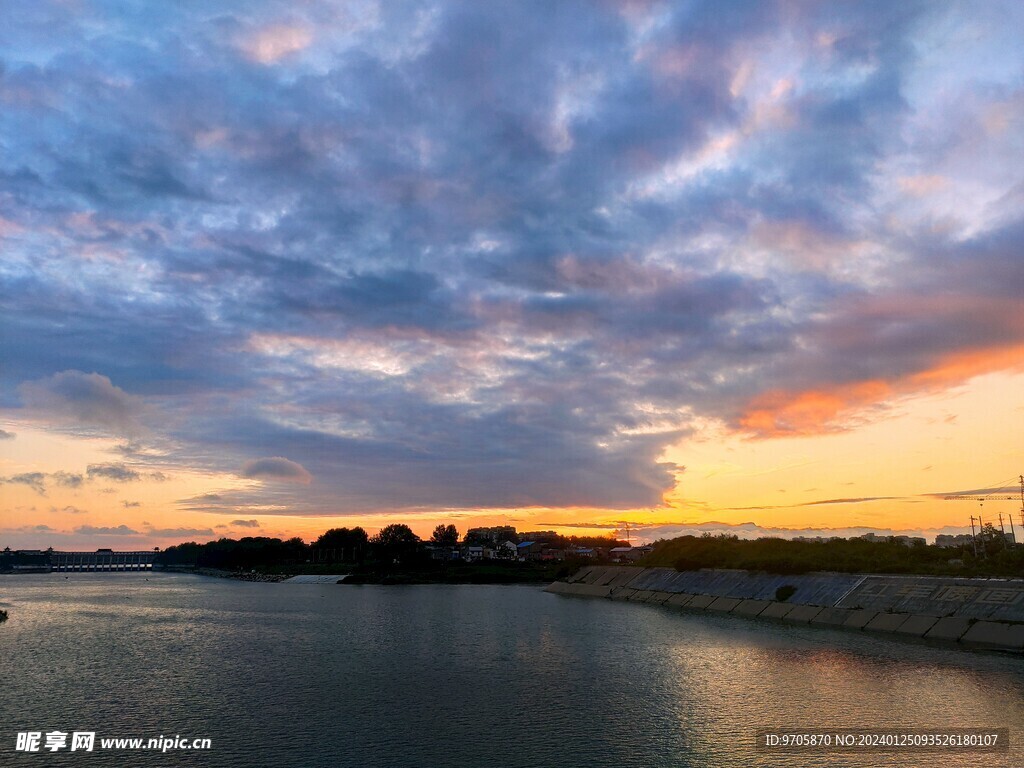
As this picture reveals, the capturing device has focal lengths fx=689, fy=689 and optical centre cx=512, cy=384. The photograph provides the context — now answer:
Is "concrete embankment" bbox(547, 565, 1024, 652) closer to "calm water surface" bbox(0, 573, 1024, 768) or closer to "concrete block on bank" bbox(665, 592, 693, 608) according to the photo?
"concrete block on bank" bbox(665, 592, 693, 608)

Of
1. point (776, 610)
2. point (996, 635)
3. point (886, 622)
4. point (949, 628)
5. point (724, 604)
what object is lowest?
point (724, 604)

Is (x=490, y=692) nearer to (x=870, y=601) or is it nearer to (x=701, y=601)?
(x=870, y=601)

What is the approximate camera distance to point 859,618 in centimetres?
9356

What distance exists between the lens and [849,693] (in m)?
53.2

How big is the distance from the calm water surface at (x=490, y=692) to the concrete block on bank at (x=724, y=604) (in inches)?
957

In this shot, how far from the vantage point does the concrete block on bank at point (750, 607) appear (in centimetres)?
11439

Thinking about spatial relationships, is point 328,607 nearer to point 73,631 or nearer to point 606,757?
point 73,631

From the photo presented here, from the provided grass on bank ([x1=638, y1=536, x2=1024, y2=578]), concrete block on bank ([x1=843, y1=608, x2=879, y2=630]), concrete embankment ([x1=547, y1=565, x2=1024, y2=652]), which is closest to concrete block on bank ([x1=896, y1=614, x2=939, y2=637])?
concrete embankment ([x1=547, y1=565, x2=1024, y2=652])

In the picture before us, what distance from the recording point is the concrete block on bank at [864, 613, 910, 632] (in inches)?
3391

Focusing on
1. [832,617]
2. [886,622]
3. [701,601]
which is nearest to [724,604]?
[701,601]

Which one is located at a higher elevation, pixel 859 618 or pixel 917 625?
pixel 917 625

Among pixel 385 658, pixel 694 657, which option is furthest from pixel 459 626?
pixel 694 657

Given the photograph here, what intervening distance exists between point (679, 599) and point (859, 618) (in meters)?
52.0

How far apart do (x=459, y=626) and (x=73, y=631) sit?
56.2m
